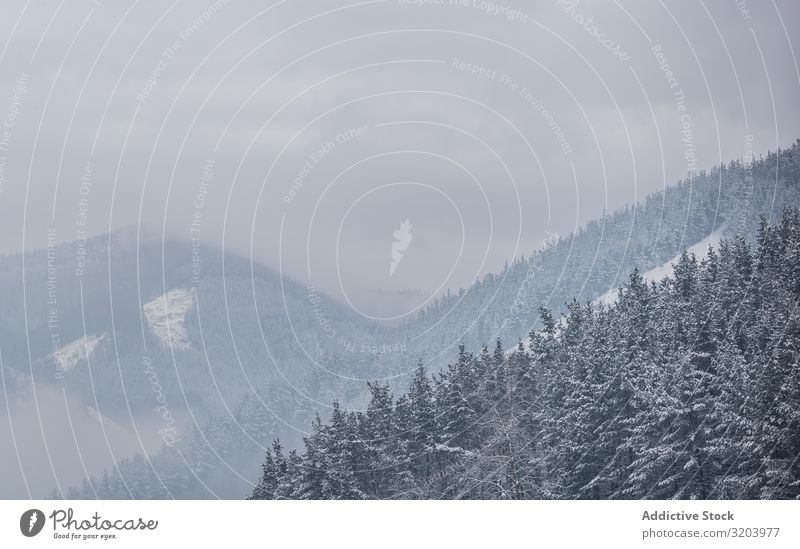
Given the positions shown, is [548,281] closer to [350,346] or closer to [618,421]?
[350,346]

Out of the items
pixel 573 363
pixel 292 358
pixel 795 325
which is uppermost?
pixel 795 325

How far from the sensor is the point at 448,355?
114 meters

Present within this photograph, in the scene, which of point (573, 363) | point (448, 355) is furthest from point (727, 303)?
point (448, 355)

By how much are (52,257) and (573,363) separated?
2331 cm
